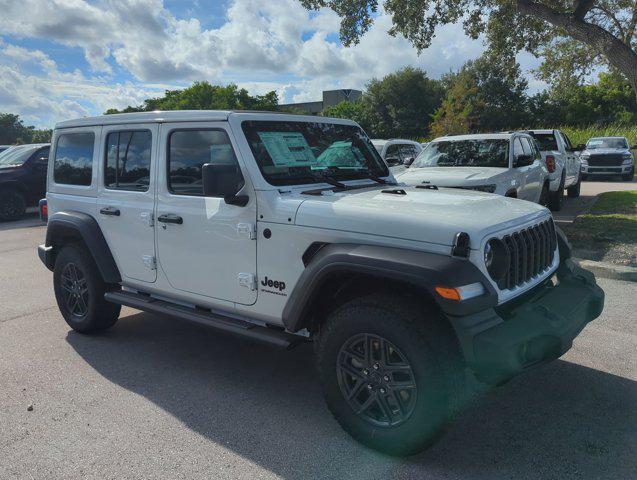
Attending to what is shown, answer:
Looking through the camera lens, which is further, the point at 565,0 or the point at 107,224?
the point at 565,0

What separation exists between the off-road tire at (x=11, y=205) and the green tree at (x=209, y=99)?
35203mm

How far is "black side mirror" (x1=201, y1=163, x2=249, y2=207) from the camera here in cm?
337

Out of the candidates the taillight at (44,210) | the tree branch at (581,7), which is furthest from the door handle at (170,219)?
the tree branch at (581,7)

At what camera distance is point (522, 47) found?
1349cm

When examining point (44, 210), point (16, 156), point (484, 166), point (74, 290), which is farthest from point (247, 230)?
point (16, 156)

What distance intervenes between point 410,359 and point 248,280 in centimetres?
131

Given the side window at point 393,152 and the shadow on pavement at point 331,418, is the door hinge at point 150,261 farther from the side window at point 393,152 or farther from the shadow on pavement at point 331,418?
the side window at point 393,152

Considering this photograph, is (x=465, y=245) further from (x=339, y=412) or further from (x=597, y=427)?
(x=597, y=427)

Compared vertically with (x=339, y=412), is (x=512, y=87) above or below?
above

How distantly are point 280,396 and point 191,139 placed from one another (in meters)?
2.02

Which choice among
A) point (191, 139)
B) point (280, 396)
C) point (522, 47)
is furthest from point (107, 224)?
point (522, 47)

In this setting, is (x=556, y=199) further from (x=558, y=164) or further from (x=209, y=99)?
(x=209, y=99)

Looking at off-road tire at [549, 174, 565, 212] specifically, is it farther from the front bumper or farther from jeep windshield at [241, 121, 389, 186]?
the front bumper

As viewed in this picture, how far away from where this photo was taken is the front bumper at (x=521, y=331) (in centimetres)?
268
